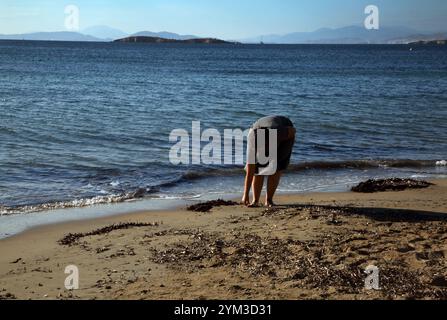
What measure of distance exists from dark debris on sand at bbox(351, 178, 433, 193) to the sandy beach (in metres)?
1.88

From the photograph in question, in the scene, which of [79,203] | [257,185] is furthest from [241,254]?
[79,203]

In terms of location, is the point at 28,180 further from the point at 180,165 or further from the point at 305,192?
the point at 305,192

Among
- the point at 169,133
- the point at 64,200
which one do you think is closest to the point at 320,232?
the point at 64,200

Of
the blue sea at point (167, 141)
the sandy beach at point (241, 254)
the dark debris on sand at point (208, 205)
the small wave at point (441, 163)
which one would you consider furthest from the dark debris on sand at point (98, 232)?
the small wave at point (441, 163)

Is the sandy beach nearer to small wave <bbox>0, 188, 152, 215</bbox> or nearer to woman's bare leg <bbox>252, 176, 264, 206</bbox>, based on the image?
woman's bare leg <bbox>252, 176, 264, 206</bbox>

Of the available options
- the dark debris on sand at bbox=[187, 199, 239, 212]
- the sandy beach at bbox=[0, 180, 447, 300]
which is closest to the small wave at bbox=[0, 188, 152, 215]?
the sandy beach at bbox=[0, 180, 447, 300]

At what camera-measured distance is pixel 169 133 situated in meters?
18.6

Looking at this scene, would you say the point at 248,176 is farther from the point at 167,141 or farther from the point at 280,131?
the point at 167,141

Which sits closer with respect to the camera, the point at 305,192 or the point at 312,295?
the point at 312,295

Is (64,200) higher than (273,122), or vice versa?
(273,122)

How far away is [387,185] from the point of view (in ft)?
36.1

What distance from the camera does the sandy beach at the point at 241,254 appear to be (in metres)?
5.17

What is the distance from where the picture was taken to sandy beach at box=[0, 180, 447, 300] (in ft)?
17.0
